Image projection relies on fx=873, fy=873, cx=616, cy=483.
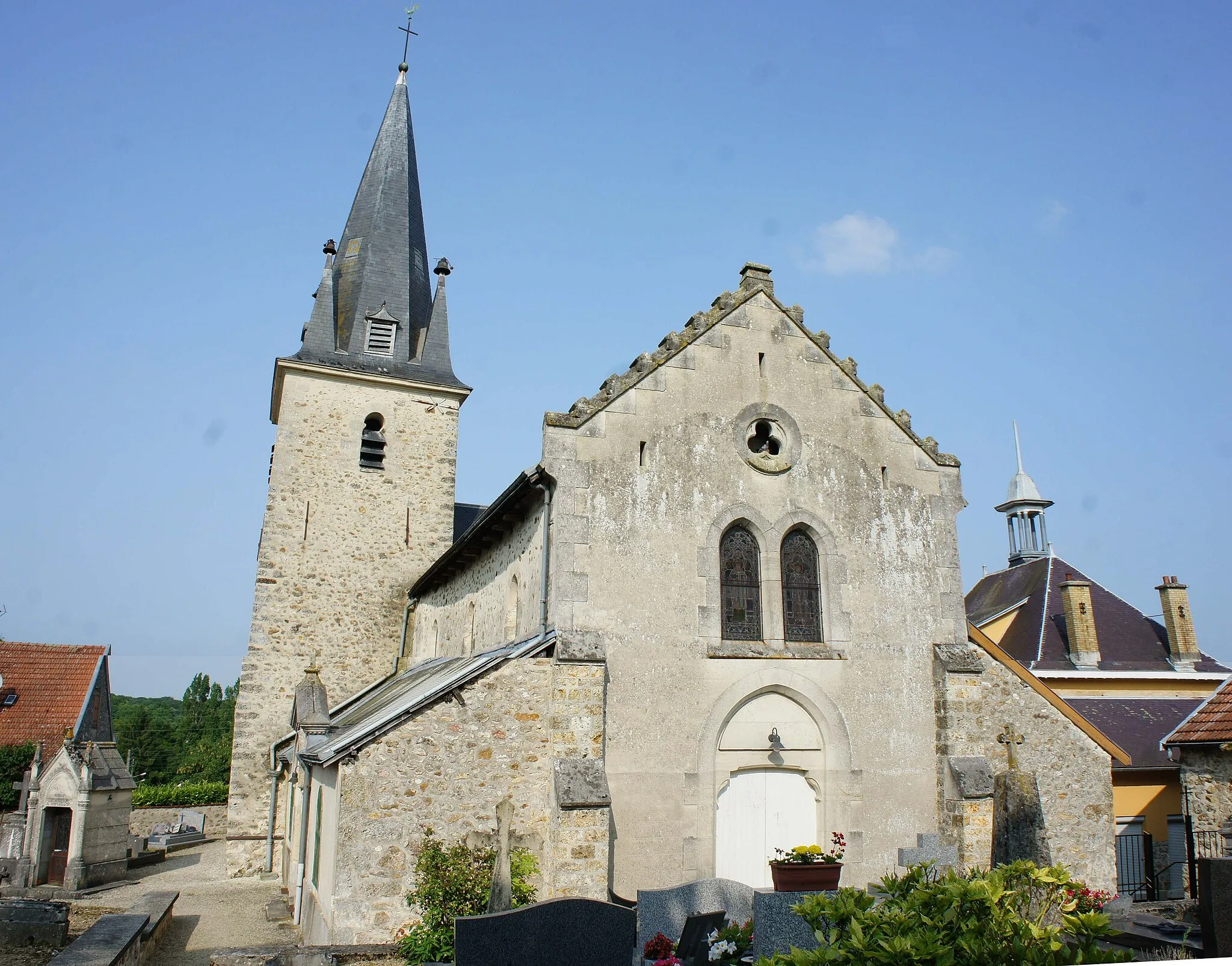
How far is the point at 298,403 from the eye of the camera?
69.6 ft

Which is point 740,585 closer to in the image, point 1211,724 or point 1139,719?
point 1211,724

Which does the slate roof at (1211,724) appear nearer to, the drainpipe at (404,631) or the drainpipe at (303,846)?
the drainpipe at (303,846)

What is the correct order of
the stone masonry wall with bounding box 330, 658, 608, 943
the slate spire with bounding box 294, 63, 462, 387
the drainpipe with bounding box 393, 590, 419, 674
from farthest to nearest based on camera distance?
the slate spire with bounding box 294, 63, 462, 387 < the drainpipe with bounding box 393, 590, 419, 674 < the stone masonry wall with bounding box 330, 658, 608, 943

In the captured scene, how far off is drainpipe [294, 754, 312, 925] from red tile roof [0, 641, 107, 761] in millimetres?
11947

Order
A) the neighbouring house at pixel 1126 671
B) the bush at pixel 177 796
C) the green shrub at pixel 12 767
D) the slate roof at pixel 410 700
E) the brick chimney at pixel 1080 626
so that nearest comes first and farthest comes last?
the slate roof at pixel 410 700
the neighbouring house at pixel 1126 671
the green shrub at pixel 12 767
the brick chimney at pixel 1080 626
the bush at pixel 177 796

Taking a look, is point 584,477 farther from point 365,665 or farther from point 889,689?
point 365,665

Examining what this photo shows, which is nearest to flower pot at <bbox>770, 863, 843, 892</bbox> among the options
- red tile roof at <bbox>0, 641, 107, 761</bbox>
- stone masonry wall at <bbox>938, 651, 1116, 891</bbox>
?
stone masonry wall at <bbox>938, 651, 1116, 891</bbox>

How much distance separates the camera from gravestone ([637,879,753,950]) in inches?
329

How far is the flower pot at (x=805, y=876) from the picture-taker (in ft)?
29.0

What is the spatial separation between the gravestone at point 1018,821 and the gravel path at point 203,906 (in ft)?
31.3

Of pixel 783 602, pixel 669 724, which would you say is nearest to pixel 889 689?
pixel 783 602

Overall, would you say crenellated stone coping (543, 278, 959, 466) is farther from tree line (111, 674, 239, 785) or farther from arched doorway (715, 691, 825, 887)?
tree line (111, 674, 239, 785)

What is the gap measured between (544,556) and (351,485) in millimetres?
A: 11611

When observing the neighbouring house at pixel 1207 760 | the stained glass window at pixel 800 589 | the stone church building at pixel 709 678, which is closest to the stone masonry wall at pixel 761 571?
the stone church building at pixel 709 678
